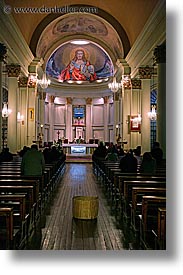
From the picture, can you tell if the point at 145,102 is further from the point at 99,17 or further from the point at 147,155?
the point at 147,155

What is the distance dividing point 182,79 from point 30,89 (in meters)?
17.8

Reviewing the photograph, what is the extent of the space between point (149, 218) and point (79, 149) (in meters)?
22.0

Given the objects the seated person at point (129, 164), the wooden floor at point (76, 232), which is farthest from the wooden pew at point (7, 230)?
the seated person at point (129, 164)

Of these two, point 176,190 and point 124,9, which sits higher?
point 124,9

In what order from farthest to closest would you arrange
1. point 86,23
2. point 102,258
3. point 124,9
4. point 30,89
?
point 86,23 → point 30,89 → point 124,9 → point 102,258

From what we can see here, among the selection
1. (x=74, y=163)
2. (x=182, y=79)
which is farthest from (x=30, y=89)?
(x=182, y=79)

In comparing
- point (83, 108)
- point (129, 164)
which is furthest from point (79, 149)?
point (129, 164)

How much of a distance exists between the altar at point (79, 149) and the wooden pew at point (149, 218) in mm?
21452

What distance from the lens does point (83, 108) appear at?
3123 centimetres

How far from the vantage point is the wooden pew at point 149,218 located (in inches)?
191

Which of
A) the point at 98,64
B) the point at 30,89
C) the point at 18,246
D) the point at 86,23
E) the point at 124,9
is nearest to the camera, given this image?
the point at 18,246

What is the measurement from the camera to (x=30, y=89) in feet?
65.7

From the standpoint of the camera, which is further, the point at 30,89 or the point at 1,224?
the point at 30,89

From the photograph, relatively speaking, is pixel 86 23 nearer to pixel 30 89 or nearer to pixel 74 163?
pixel 30 89
